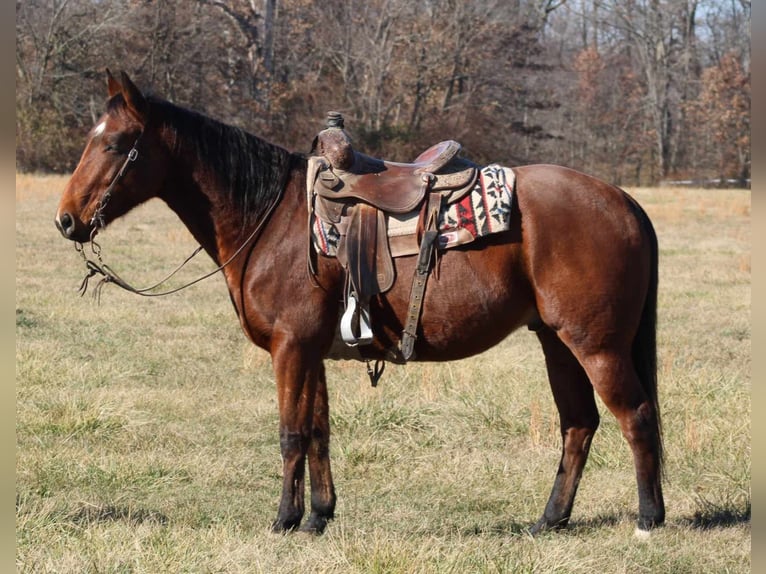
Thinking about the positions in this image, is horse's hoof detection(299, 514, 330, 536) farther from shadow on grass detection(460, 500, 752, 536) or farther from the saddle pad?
the saddle pad

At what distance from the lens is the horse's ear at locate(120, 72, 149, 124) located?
4363 mm

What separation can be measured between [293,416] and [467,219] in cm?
127

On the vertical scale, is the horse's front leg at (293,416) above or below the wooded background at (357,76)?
below

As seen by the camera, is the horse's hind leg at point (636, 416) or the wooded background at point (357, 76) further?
the wooded background at point (357, 76)

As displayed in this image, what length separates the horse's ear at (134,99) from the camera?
436 centimetres

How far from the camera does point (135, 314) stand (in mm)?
10469

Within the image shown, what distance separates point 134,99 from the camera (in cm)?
Result: 444

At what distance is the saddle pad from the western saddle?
0.03 metres

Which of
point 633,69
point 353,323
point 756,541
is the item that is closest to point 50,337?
point 353,323

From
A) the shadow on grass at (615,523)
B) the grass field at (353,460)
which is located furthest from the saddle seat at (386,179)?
the shadow on grass at (615,523)

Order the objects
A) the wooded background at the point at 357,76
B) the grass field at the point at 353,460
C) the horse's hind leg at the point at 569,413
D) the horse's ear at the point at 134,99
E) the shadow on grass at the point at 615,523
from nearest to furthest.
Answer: the grass field at the point at 353,460 < the horse's ear at the point at 134,99 < the shadow on grass at the point at 615,523 < the horse's hind leg at the point at 569,413 < the wooded background at the point at 357,76

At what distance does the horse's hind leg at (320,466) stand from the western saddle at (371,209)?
498 mm

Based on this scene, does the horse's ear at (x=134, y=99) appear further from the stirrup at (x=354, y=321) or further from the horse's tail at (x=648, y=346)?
the horse's tail at (x=648, y=346)

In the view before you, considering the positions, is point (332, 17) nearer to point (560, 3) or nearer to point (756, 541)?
point (560, 3)
